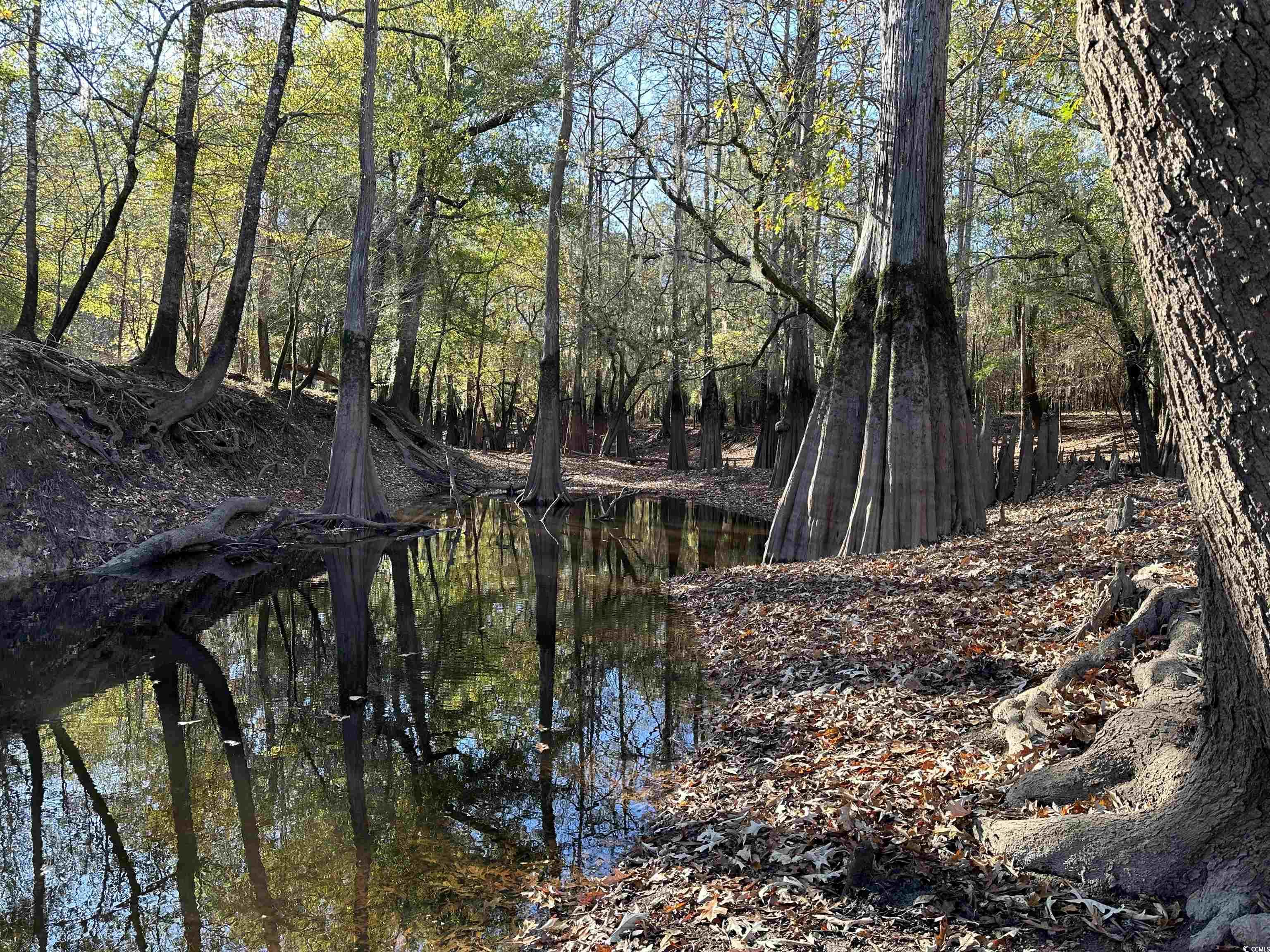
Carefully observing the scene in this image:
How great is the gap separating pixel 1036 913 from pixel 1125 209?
252cm

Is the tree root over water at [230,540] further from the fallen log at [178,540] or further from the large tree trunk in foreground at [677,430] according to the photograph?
the large tree trunk in foreground at [677,430]

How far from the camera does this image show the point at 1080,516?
30.9 ft

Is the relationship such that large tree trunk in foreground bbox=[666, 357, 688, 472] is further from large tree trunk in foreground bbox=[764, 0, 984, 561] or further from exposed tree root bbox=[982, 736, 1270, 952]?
exposed tree root bbox=[982, 736, 1270, 952]

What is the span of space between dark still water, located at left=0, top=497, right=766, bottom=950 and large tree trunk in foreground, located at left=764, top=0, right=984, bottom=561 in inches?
120

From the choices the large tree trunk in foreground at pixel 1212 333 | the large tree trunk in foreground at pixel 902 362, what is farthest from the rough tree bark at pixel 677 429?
the large tree trunk in foreground at pixel 1212 333

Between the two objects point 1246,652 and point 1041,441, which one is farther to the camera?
point 1041,441

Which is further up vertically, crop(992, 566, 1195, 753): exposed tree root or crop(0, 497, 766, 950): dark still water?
crop(992, 566, 1195, 753): exposed tree root

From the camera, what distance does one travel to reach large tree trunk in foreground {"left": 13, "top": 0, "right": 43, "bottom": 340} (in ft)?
46.3

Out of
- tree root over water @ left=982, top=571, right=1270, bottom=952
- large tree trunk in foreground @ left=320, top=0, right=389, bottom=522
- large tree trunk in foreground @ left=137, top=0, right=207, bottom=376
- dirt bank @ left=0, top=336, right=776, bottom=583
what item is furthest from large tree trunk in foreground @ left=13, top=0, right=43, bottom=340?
tree root over water @ left=982, top=571, right=1270, bottom=952

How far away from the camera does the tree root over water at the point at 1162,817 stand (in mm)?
2662

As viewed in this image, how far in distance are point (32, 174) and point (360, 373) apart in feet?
22.1

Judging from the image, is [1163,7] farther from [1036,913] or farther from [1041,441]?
[1041,441]

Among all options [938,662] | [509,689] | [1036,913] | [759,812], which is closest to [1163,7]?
[1036,913]

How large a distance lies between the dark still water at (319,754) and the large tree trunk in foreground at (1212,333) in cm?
279
